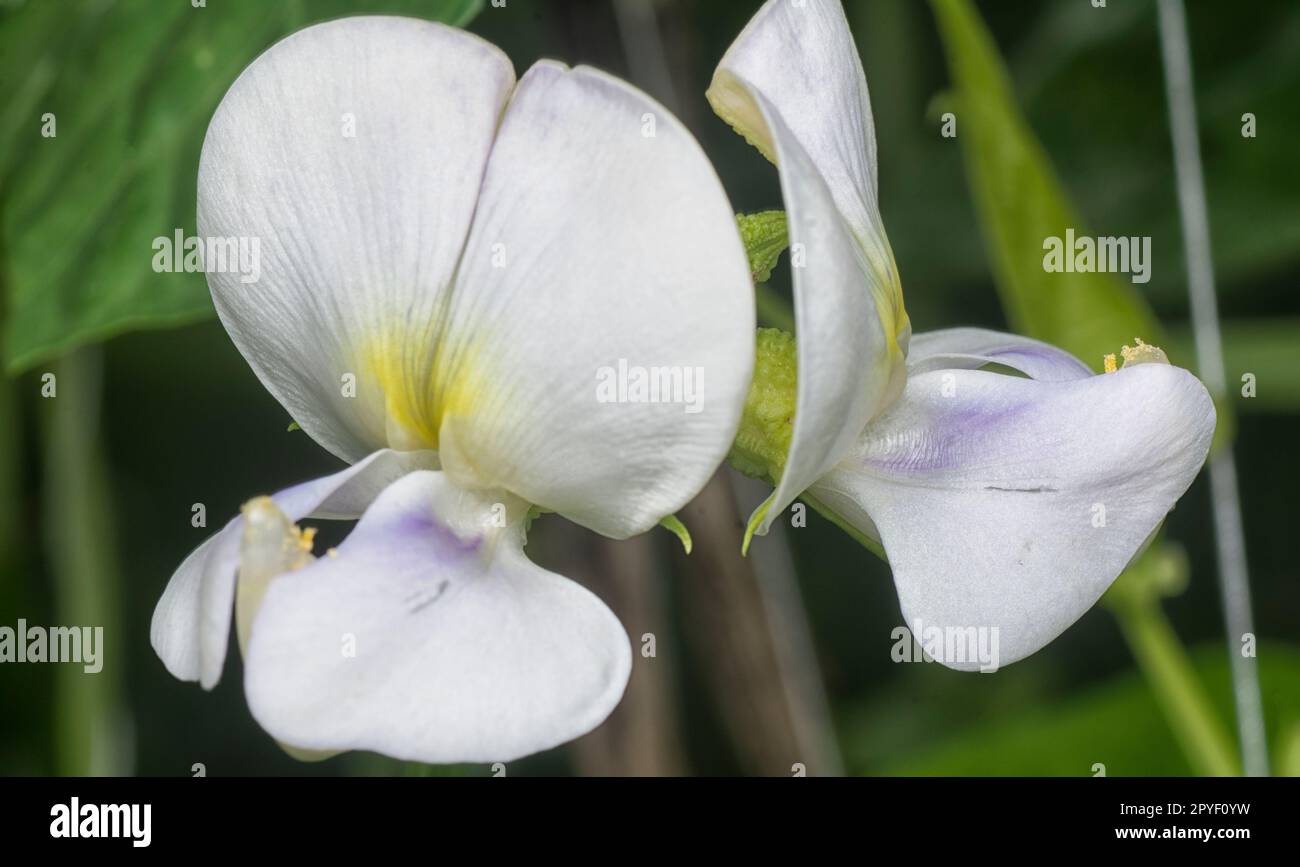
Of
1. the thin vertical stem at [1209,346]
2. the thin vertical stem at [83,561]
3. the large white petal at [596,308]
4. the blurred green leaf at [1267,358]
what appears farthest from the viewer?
the blurred green leaf at [1267,358]

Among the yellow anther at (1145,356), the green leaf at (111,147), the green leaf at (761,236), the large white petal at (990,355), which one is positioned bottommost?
the yellow anther at (1145,356)

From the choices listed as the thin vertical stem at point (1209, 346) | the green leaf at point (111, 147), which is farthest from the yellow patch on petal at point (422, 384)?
the thin vertical stem at point (1209, 346)

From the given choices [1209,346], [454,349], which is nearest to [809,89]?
[454,349]

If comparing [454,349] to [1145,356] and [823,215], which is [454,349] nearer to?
[823,215]

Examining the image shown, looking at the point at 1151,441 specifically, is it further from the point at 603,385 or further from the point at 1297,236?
the point at 1297,236

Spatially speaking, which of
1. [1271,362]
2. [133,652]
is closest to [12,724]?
[133,652]

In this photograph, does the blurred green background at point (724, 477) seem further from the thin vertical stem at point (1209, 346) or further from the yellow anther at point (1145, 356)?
the yellow anther at point (1145, 356)
